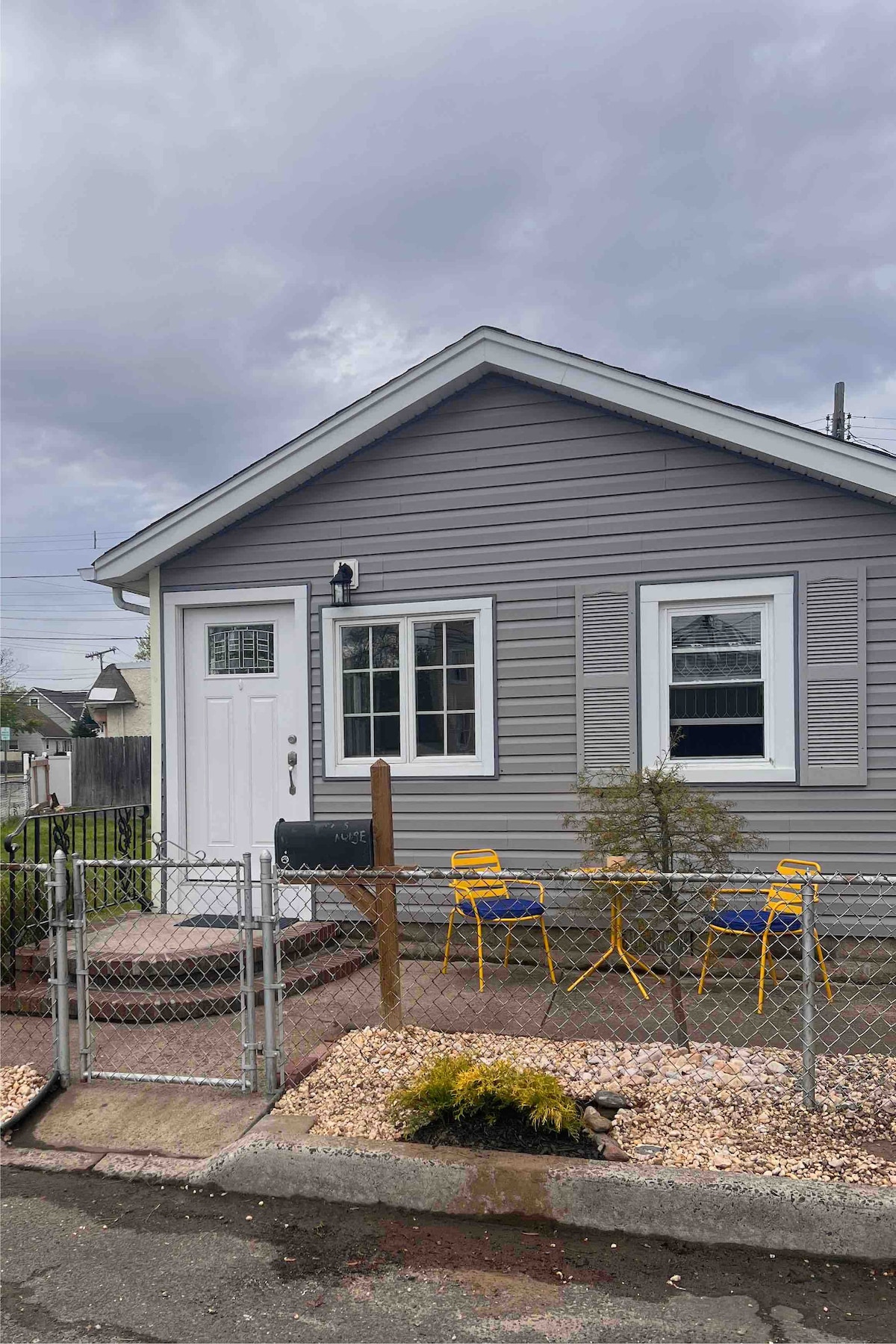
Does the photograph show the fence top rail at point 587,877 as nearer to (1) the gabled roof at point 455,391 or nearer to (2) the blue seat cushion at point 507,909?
(2) the blue seat cushion at point 507,909

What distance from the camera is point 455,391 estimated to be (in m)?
6.69

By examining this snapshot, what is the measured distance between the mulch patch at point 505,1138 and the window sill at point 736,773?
119 inches

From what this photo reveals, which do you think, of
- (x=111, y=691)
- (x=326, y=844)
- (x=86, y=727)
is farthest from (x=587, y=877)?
(x=86, y=727)

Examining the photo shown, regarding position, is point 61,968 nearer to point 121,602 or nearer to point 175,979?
point 175,979

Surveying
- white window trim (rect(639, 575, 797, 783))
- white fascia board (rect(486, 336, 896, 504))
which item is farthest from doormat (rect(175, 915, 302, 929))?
white fascia board (rect(486, 336, 896, 504))

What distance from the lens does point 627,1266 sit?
2748 millimetres

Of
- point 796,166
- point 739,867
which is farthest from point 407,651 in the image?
point 796,166

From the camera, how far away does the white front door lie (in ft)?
22.8

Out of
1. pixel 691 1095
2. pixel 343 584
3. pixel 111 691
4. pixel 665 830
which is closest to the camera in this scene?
pixel 691 1095

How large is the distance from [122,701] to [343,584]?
3172cm

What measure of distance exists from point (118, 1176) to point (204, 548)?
4.73 meters

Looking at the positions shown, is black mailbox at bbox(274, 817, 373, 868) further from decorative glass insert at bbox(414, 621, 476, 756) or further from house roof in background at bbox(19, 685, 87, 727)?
house roof in background at bbox(19, 685, 87, 727)

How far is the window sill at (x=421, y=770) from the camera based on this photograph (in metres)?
6.54

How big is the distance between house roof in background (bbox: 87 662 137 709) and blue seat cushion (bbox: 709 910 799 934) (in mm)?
33470
